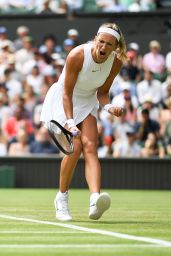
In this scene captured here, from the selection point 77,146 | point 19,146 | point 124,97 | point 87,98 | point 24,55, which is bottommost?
point 77,146

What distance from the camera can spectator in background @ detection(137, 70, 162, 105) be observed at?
18828 mm

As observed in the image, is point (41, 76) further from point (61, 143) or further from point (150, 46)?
point (61, 143)

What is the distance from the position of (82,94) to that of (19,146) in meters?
9.61

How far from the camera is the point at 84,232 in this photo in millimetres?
7492

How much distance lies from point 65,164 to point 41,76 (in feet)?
36.4

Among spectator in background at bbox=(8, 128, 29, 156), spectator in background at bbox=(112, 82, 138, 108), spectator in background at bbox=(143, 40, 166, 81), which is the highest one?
spectator in background at bbox=(143, 40, 166, 81)

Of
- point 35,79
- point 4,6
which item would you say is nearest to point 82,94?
point 35,79

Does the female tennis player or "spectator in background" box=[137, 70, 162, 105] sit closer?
the female tennis player

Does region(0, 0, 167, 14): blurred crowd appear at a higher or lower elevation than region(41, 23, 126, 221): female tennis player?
higher

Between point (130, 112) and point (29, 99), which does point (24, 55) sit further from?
point (130, 112)

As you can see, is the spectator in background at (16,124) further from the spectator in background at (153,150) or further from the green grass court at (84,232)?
the green grass court at (84,232)

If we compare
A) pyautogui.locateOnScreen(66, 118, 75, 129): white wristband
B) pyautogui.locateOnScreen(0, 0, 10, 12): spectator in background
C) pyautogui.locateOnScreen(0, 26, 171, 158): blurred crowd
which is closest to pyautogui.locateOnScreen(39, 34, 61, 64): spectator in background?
pyautogui.locateOnScreen(0, 26, 171, 158): blurred crowd

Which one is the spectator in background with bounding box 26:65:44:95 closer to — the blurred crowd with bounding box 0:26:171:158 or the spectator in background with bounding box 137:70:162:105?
the blurred crowd with bounding box 0:26:171:158

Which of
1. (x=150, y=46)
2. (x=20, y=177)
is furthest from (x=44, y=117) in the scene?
(x=150, y=46)
